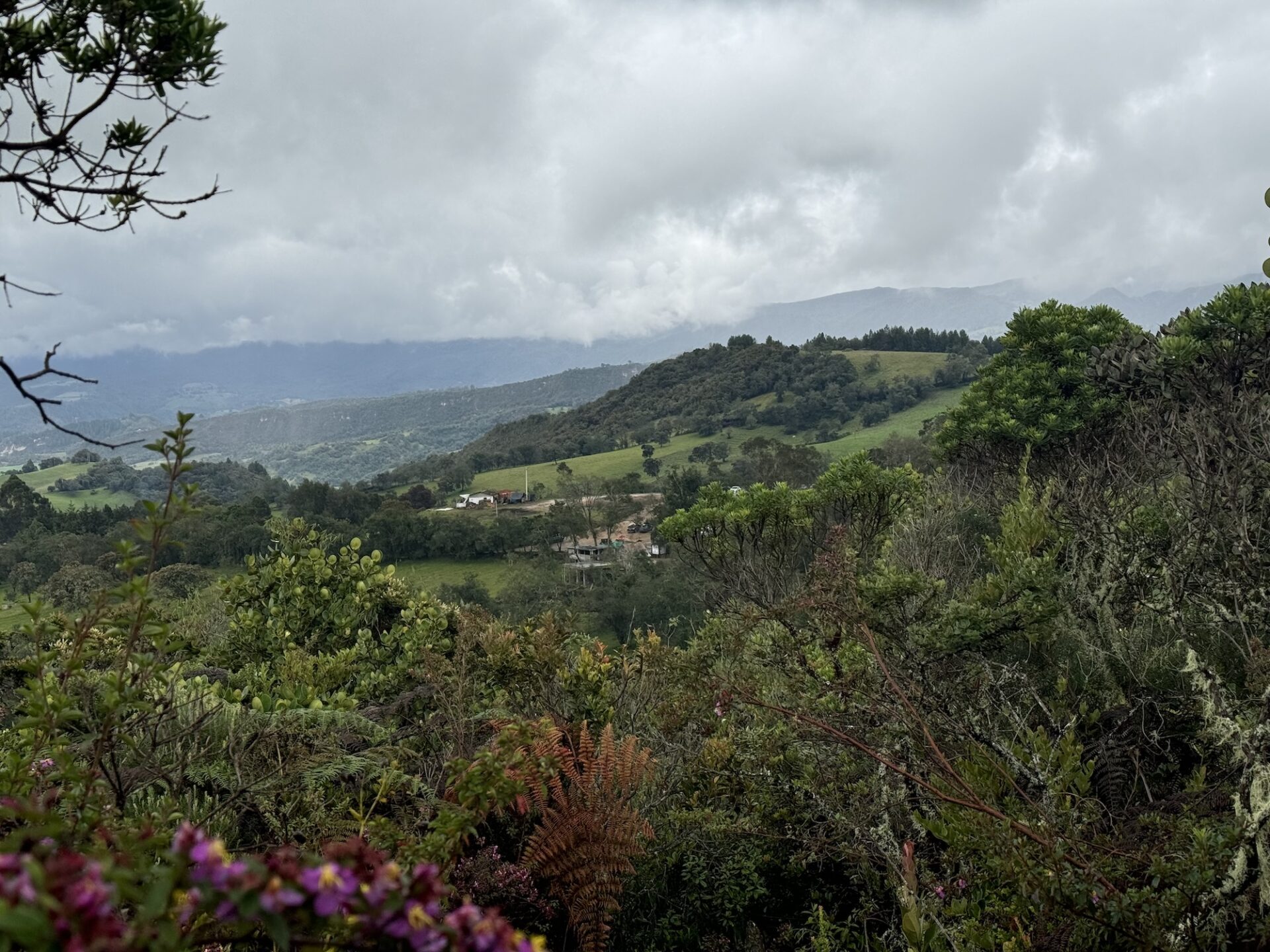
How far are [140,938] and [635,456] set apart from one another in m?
72.4

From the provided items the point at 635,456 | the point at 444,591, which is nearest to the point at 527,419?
the point at 635,456

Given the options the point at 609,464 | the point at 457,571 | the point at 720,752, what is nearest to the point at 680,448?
the point at 609,464

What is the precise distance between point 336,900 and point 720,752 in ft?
11.8

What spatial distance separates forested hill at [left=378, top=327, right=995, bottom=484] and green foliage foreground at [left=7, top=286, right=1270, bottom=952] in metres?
67.7

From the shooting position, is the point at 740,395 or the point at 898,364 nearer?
the point at 898,364

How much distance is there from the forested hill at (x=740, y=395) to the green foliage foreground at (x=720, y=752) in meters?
67.7

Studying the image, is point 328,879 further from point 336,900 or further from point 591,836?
point 591,836

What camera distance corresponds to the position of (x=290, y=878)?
789 millimetres

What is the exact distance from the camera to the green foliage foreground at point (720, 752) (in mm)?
1668

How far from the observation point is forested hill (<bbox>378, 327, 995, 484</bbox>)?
75438 mm

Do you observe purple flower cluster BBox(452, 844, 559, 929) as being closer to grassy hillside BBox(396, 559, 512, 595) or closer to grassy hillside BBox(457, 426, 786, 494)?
grassy hillside BBox(396, 559, 512, 595)

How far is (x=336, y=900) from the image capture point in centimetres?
77

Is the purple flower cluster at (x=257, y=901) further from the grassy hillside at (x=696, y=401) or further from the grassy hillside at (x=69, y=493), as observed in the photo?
the grassy hillside at (x=696, y=401)

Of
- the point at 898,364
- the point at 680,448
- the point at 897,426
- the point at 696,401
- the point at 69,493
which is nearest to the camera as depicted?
the point at 897,426
